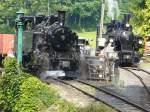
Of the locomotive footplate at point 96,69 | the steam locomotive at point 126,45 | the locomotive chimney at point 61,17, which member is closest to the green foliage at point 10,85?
the locomotive footplate at point 96,69

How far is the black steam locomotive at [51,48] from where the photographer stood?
76.0ft

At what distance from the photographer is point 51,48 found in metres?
23.6

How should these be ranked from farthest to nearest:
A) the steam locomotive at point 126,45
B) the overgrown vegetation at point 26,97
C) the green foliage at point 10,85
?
the steam locomotive at point 126,45 → the green foliage at point 10,85 → the overgrown vegetation at point 26,97

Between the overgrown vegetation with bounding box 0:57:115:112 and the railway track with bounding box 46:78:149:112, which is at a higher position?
the overgrown vegetation with bounding box 0:57:115:112

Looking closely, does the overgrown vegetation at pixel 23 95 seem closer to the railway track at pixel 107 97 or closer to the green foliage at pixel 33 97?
the green foliage at pixel 33 97

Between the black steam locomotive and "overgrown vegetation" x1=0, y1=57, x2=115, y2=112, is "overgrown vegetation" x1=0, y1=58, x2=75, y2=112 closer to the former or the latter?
"overgrown vegetation" x1=0, y1=57, x2=115, y2=112

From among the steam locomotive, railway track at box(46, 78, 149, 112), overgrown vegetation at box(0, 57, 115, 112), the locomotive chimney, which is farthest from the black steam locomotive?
overgrown vegetation at box(0, 57, 115, 112)

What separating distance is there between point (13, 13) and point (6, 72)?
64186mm

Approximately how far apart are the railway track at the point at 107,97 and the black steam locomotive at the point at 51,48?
2.02 meters

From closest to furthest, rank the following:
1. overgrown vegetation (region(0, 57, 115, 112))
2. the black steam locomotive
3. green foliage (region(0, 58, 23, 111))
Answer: overgrown vegetation (region(0, 57, 115, 112)) < green foliage (region(0, 58, 23, 111)) < the black steam locomotive

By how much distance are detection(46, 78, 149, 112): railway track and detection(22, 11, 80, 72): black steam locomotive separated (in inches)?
79.7

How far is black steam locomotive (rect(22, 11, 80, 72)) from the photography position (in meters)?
23.2

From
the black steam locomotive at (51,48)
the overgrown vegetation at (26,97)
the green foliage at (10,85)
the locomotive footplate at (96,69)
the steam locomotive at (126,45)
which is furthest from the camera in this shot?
the steam locomotive at (126,45)

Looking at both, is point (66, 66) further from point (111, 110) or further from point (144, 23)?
point (144, 23)
